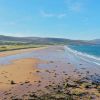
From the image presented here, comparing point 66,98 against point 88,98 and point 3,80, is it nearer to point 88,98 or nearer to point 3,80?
point 88,98

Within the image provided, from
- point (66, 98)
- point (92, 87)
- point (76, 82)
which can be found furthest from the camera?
point (76, 82)

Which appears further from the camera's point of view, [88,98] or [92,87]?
[92,87]

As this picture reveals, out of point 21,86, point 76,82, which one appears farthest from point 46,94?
point 76,82

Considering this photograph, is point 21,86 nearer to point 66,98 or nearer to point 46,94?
point 46,94

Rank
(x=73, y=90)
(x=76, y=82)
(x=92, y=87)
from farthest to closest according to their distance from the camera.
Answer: (x=76, y=82) → (x=92, y=87) → (x=73, y=90)

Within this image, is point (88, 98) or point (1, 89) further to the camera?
point (1, 89)

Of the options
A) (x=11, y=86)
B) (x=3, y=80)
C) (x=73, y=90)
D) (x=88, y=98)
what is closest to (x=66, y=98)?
(x=88, y=98)

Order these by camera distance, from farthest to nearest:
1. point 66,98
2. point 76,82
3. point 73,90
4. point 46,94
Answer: point 76,82 < point 73,90 < point 46,94 < point 66,98

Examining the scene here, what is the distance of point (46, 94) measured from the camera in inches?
630

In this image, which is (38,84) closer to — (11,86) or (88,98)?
(11,86)

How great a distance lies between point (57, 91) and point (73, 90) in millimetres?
1345

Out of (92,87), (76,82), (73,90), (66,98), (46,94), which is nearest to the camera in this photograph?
(66,98)

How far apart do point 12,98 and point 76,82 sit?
292 inches

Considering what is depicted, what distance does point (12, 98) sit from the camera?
15195 mm
